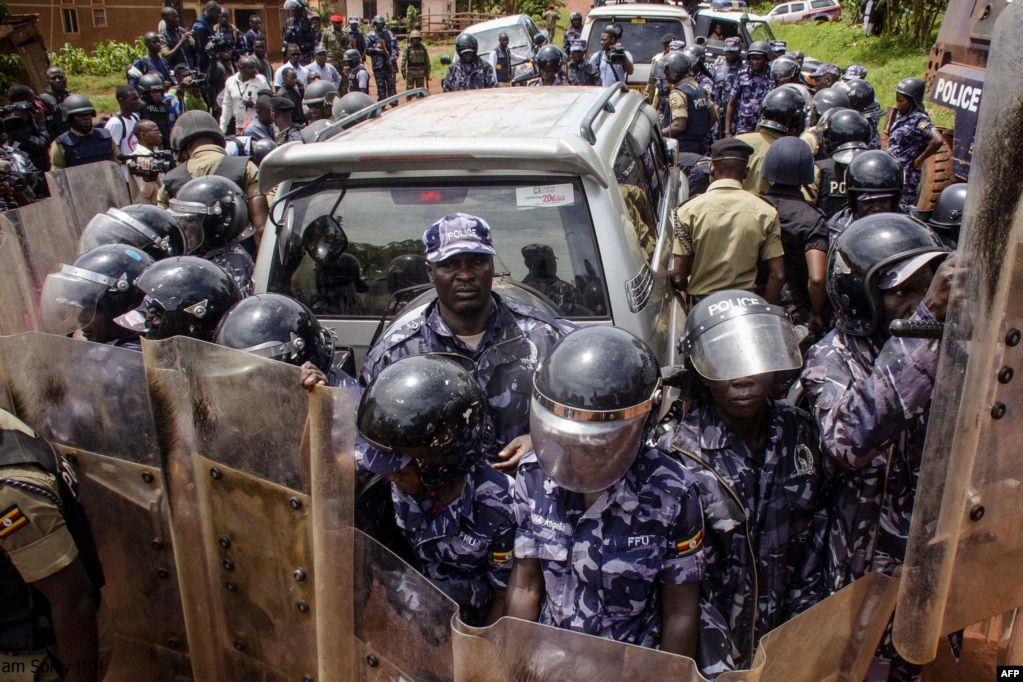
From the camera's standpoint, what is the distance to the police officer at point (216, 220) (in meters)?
4.84

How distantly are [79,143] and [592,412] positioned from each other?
8.32 metres

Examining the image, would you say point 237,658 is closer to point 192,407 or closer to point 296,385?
point 192,407

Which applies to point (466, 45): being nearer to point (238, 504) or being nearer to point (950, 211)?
point (950, 211)

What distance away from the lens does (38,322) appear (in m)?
3.80

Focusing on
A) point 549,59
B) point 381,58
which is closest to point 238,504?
point 549,59

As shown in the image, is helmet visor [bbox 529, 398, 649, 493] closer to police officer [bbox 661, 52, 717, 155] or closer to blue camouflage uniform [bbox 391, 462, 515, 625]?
blue camouflage uniform [bbox 391, 462, 515, 625]

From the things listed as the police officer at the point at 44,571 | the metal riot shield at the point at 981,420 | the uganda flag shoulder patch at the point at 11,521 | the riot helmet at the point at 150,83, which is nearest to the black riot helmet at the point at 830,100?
the metal riot shield at the point at 981,420

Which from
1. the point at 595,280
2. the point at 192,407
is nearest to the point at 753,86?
the point at 595,280

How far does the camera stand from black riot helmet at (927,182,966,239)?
4.30 meters

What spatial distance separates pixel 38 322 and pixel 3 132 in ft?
21.0

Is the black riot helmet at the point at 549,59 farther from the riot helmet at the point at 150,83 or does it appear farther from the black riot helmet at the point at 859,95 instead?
the riot helmet at the point at 150,83

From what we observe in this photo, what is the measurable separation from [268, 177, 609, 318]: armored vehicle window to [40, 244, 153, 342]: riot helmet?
0.64m

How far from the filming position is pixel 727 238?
4738mm

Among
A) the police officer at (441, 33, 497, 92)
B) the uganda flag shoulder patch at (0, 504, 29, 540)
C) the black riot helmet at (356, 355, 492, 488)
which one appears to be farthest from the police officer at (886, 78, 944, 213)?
the police officer at (441, 33, 497, 92)
